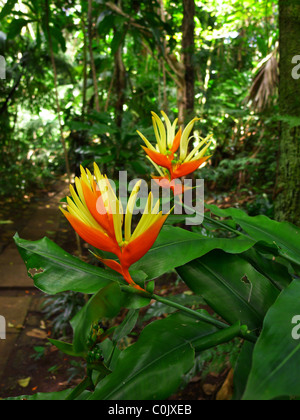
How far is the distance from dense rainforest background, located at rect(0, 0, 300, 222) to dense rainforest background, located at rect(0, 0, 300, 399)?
11mm

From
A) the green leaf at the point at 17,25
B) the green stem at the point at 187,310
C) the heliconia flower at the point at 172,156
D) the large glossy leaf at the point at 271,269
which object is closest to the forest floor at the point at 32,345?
the large glossy leaf at the point at 271,269

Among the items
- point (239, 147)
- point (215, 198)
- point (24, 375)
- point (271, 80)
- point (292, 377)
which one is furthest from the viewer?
point (239, 147)

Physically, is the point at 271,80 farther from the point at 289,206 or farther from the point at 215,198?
the point at 289,206

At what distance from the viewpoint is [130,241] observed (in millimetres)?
434

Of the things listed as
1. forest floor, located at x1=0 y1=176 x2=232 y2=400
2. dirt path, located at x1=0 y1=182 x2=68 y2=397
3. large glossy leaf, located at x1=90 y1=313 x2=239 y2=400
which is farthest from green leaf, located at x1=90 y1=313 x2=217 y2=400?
dirt path, located at x1=0 y1=182 x2=68 y2=397

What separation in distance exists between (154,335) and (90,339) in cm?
10

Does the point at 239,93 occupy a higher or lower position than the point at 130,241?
higher

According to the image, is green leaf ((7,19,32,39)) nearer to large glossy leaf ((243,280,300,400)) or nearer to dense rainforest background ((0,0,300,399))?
dense rainforest background ((0,0,300,399))

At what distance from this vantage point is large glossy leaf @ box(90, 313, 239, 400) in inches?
16.4

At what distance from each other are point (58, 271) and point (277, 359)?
1.10 ft

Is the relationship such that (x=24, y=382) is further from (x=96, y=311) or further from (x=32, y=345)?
(x=96, y=311)

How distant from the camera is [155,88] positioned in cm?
275
